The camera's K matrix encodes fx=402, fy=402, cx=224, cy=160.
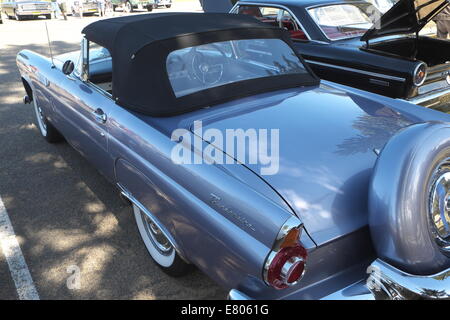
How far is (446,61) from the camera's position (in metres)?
4.88

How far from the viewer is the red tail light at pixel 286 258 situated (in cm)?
165

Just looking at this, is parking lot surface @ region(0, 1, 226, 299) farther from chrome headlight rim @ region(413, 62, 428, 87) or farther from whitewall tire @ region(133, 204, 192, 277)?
chrome headlight rim @ region(413, 62, 428, 87)

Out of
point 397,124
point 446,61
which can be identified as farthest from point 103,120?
point 446,61

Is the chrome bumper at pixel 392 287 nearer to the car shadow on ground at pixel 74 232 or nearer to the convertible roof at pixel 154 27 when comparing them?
the car shadow on ground at pixel 74 232

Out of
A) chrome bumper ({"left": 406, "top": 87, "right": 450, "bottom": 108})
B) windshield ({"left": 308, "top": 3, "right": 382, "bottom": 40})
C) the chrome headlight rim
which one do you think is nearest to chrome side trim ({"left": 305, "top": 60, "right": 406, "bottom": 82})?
the chrome headlight rim

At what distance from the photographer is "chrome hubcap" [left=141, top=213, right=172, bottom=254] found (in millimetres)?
2750

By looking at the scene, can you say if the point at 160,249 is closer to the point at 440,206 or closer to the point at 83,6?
the point at 440,206

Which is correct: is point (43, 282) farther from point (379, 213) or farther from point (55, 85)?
point (379, 213)

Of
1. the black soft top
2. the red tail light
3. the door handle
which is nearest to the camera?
the red tail light

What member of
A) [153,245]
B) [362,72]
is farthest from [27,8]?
[153,245]

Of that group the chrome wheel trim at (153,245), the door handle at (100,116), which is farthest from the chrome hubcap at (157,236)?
the door handle at (100,116)

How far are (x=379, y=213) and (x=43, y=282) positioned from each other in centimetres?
224

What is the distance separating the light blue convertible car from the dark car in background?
1921 cm

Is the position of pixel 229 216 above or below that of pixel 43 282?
above
